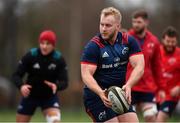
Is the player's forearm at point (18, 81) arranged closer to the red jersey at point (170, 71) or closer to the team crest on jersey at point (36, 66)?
the team crest on jersey at point (36, 66)

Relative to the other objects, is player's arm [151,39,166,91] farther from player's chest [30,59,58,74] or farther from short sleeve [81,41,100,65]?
short sleeve [81,41,100,65]

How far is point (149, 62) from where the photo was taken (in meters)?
13.9

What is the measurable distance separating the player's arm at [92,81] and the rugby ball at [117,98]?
75mm

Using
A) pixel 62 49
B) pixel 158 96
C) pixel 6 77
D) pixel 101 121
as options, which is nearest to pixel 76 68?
pixel 62 49

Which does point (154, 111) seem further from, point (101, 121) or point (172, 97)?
point (101, 121)

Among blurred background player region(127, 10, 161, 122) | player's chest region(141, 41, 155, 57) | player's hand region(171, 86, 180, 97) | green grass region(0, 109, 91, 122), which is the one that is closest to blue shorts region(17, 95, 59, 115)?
blurred background player region(127, 10, 161, 122)

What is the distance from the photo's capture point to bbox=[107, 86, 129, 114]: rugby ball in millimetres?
9602

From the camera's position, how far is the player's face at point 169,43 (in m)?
14.0

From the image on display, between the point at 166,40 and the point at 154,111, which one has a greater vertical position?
the point at 166,40

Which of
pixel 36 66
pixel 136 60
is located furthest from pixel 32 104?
pixel 136 60

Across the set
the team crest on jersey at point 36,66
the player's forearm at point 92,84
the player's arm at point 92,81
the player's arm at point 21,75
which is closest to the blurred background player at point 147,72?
the team crest on jersey at point 36,66

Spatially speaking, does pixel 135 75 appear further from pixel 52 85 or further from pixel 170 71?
pixel 170 71

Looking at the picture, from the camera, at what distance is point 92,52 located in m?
10.0

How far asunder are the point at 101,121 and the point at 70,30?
38636 mm
